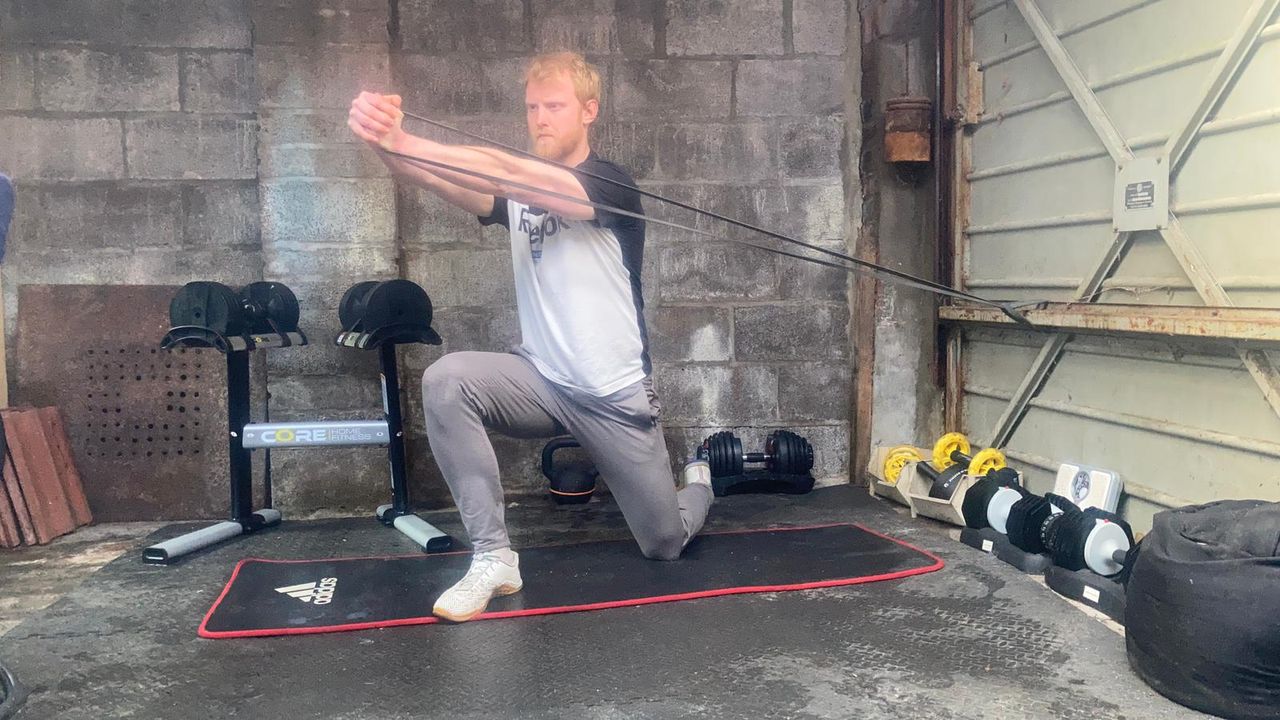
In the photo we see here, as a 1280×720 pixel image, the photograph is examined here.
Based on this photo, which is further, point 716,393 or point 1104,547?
point 716,393

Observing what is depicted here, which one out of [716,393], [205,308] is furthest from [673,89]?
[205,308]

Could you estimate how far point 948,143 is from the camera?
3.69m

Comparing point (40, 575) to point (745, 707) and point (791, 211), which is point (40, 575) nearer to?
point (745, 707)

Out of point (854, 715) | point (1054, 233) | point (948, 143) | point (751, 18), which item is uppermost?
point (751, 18)

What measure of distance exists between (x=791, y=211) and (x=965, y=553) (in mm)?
1618

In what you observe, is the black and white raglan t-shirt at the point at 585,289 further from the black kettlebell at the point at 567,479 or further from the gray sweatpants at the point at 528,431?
the black kettlebell at the point at 567,479

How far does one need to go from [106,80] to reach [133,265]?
72 centimetres

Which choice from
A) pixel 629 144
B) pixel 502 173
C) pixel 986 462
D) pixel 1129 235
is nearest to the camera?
pixel 502 173

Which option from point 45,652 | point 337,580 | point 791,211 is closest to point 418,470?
point 337,580

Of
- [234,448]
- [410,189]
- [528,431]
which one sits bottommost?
[234,448]

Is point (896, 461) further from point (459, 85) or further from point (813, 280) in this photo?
point (459, 85)

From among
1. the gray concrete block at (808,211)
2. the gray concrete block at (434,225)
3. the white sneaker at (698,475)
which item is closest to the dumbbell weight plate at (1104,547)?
the white sneaker at (698,475)

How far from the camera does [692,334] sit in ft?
12.4

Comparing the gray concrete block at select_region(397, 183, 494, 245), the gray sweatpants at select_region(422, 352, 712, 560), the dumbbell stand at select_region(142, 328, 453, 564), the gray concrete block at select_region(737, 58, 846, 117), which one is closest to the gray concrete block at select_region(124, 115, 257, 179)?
the gray concrete block at select_region(397, 183, 494, 245)
